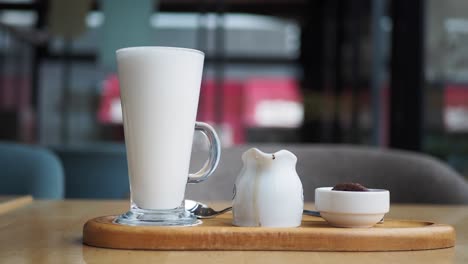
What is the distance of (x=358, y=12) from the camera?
16.4 ft

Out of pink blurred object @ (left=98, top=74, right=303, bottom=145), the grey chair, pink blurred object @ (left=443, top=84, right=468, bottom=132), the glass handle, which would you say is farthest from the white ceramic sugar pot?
pink blurred object @ (left=98, top=74, right=303, bottom=145)

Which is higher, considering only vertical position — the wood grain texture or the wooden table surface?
the wooden table surface

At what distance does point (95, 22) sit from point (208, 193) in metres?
5.74

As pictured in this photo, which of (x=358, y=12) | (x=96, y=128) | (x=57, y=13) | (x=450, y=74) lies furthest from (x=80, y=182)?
(x=96, y=128)

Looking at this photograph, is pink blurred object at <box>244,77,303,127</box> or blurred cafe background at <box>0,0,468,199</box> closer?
blurred cafe background at <box>0,0,468,199</box>

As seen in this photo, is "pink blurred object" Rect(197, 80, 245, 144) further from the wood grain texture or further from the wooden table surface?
the wooden table surface

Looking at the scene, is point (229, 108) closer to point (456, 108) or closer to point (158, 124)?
point (456, 108)

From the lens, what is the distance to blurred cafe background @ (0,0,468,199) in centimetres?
507

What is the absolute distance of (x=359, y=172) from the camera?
58.7 inches

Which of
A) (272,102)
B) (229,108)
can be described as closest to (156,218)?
(229,108)

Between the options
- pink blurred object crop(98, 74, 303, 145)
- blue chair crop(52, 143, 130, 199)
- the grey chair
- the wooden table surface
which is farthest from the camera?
pink blurred object crop(98, 74, 303, 145)

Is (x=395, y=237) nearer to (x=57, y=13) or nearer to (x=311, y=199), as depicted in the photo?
(x=311, y=199)

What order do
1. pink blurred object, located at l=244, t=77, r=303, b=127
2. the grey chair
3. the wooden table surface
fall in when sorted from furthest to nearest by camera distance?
pink blurred object, located at l=244, t=77, r=303, b=127
the grey chair
the wooden table surface

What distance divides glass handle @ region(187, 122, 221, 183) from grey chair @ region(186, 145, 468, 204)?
74cm
